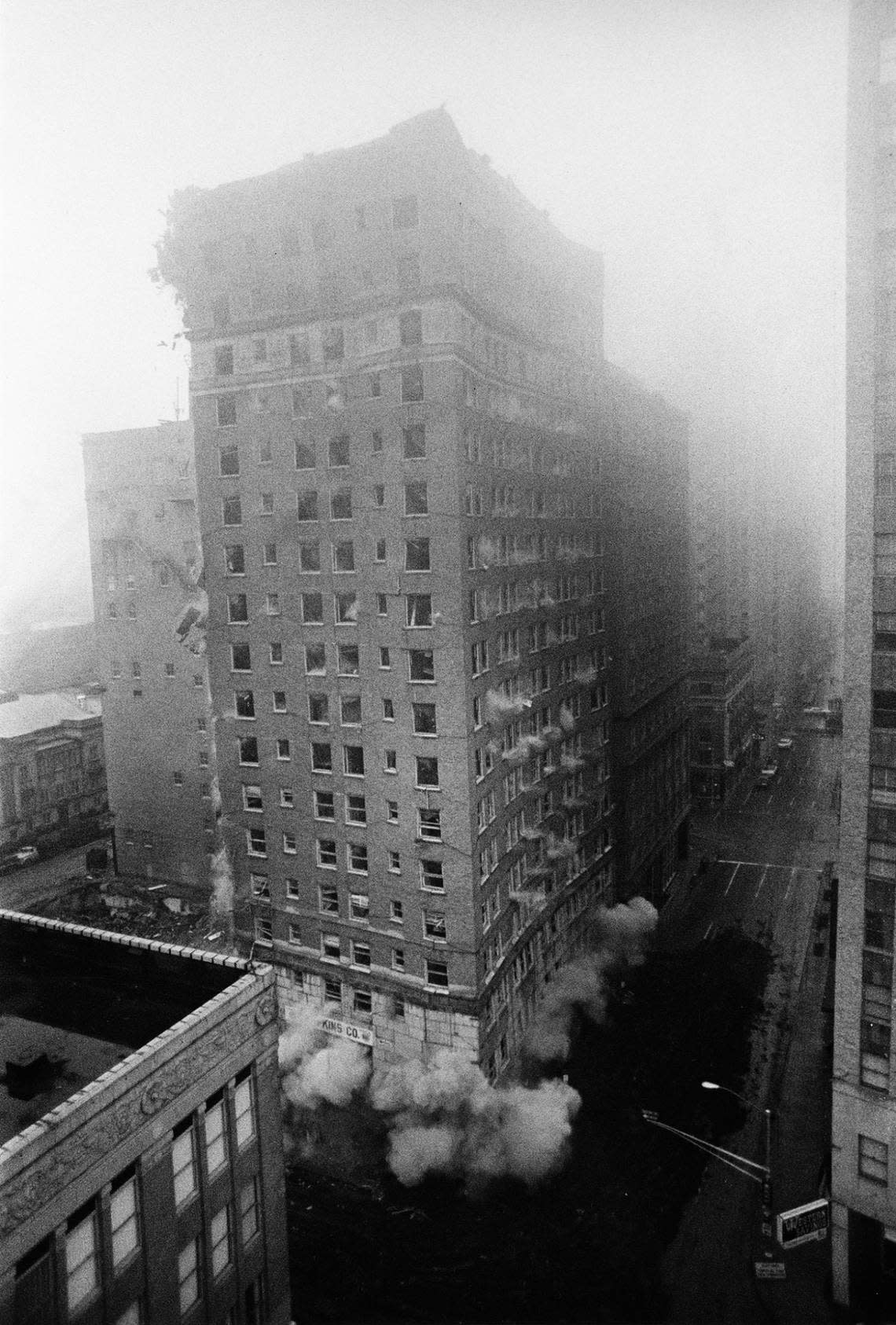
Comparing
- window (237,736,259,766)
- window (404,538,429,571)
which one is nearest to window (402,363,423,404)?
window (404,538,429,571)

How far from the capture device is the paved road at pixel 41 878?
5388 centimetres

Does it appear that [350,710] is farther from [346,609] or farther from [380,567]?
[380,567]

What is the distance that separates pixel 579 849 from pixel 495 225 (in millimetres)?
27875

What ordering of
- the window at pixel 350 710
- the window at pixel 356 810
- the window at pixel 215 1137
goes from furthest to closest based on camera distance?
the window at pixel 356 810 < the window at pixel 350 710 < the window at pixel 215 1137

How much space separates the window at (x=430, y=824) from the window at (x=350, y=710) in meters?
4.11

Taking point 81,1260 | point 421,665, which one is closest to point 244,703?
A: point 421,665

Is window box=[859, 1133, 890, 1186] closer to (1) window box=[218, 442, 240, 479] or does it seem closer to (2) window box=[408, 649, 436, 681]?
(2) window box=[408, 649, 436, 681]

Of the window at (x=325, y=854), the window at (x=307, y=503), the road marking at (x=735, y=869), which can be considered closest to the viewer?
the window at (x=307, y=503)

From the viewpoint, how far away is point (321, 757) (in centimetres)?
3550

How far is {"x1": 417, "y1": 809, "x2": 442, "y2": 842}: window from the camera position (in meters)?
33.4

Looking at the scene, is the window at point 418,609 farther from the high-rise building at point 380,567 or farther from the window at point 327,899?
the window at point 327,899

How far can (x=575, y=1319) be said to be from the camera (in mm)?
26000

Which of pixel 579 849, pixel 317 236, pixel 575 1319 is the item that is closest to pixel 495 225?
pixel 317 236

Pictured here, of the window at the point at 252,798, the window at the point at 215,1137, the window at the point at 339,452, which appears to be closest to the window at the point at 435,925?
the window at the point at 252,798
